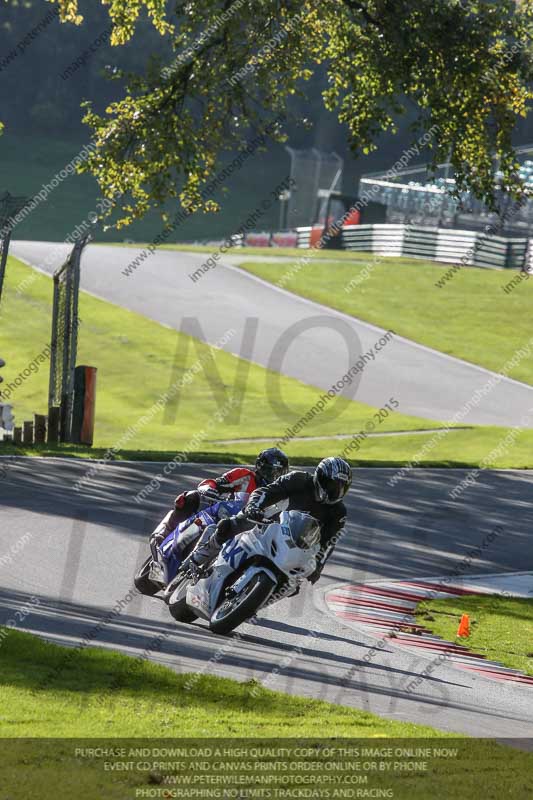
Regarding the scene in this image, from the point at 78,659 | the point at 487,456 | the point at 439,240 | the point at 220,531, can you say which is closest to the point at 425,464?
the point at 487,456

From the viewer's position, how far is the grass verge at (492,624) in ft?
37.9

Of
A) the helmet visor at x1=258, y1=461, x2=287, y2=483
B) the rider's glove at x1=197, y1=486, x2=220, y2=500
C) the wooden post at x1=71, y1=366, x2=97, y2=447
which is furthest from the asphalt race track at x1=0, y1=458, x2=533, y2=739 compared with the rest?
the wooden post at x1=71, y1=366, x2=97, y2=447

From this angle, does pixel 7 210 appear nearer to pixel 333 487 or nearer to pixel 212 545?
pixel 212 545

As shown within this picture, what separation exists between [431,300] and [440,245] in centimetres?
903

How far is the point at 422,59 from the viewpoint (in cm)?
2231

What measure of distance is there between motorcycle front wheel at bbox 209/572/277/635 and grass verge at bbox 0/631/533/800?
1191 millimetres

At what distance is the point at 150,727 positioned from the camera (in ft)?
24.0

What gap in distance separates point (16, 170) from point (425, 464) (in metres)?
69.4

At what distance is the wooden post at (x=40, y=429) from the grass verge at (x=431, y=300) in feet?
60.6

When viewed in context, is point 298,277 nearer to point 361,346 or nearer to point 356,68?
point 361,346

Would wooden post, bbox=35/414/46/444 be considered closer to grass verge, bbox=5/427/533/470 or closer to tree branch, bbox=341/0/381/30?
grass verge, bbox=5/427/533/470

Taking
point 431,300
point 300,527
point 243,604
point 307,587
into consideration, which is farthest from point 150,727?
point 431,300

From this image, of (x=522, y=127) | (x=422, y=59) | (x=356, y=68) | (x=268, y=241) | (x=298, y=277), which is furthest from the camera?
(x=522, y=127)

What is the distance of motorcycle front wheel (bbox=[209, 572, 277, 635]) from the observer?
9805mm
